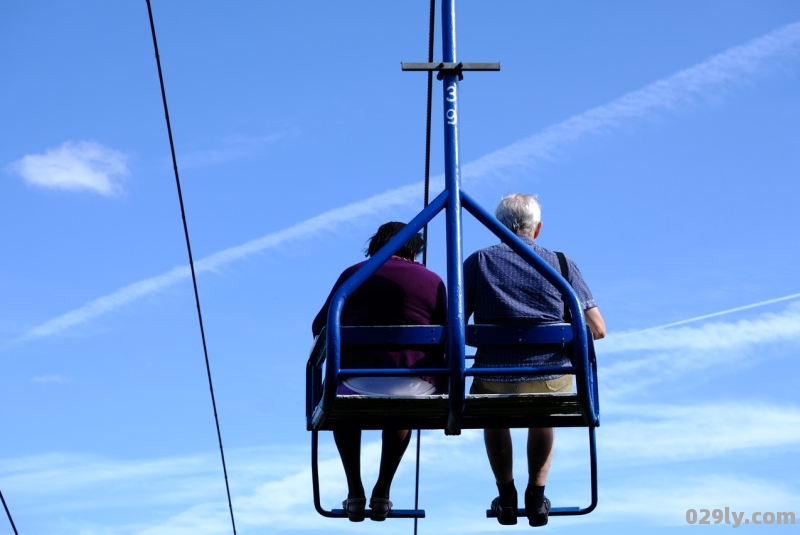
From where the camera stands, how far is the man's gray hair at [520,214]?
5.17 m

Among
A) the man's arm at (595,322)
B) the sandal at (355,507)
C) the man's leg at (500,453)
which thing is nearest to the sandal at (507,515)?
the man's leg at (500,453)

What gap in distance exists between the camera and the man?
4871 mm

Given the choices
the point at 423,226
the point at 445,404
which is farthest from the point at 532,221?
the point at 445,404

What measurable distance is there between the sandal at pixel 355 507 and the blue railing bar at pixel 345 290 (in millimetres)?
530

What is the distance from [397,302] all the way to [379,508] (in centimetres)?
95

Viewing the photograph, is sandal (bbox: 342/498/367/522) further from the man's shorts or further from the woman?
the man's shorts

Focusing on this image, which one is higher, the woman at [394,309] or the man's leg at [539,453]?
the woman at [394,309]

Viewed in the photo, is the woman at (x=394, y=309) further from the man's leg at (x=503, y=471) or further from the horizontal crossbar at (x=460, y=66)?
the horizontal crossbar at (x=460, y=66)

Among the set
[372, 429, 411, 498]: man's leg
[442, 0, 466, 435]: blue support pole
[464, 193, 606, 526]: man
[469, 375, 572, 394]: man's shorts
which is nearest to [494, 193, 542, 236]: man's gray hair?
[464, 193, 606, 526]: man

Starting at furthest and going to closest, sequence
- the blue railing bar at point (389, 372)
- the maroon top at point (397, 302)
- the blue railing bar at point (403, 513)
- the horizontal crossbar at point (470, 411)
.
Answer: the blue railing bar at point (403, 513)
the maroon top at point (397, 302)
the horizontal crossbar at point (470, 411)
the blue railing bar at point (389, 372)

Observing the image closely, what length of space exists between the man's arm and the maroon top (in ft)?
1.78

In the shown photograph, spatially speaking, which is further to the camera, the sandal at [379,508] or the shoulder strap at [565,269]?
the sandal at [379,508]

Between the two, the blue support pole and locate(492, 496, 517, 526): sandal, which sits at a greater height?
the blue support pole

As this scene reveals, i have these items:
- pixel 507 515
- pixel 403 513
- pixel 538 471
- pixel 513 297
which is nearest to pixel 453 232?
pixel 513 297
